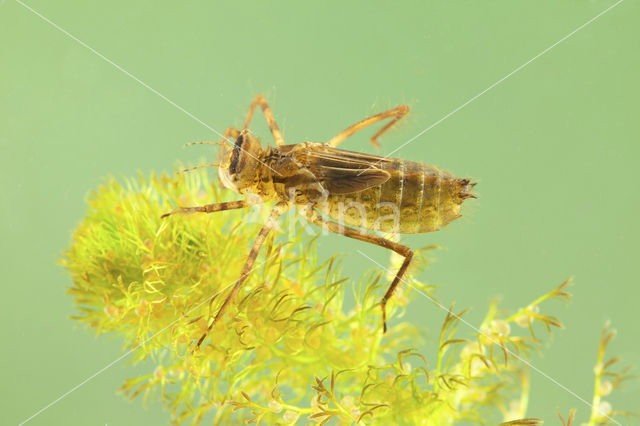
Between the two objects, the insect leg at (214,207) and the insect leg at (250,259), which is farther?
the insect leg at (214,207)

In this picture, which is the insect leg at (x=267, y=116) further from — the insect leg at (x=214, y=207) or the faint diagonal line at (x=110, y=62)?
the insect leg at (x=214, y=207)

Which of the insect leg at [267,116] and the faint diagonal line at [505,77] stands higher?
the faint diagonal line at [505,77]

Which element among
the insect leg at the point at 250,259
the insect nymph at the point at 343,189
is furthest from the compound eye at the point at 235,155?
the insect leg at the point at 250,259

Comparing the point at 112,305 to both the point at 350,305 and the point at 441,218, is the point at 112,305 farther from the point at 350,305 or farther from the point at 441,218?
the point at 441,218

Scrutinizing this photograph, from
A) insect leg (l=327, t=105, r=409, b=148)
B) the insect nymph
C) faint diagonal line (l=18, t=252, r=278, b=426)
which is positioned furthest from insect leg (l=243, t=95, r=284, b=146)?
faint diagonal line (l=18, t=252, r=278, b=426)

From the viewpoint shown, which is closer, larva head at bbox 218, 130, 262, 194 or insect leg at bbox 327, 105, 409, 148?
larva head at bbox 218, 130, 262, 194

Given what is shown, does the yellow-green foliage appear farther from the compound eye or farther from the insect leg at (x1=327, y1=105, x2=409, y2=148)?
the insect leg at (x1=327, y1=105, x2=409, y2=148)

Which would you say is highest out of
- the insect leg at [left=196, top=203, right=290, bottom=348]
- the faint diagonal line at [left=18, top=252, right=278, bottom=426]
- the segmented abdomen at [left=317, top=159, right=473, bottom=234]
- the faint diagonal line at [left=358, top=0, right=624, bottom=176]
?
the faint diagonal line at [left=358, top=0, right=624, bottom=176]

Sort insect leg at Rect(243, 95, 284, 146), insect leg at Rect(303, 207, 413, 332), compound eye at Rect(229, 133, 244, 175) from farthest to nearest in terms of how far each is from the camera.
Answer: insect leg at Rect(243, 95, 284, 146), compound eye at Rect(229, 133, 244, 175), insect leg at Rect(303, 207, 413, 332)

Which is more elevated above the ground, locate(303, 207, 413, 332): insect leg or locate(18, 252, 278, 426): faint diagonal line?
locate(303, 207, 413, 332): insect leg
